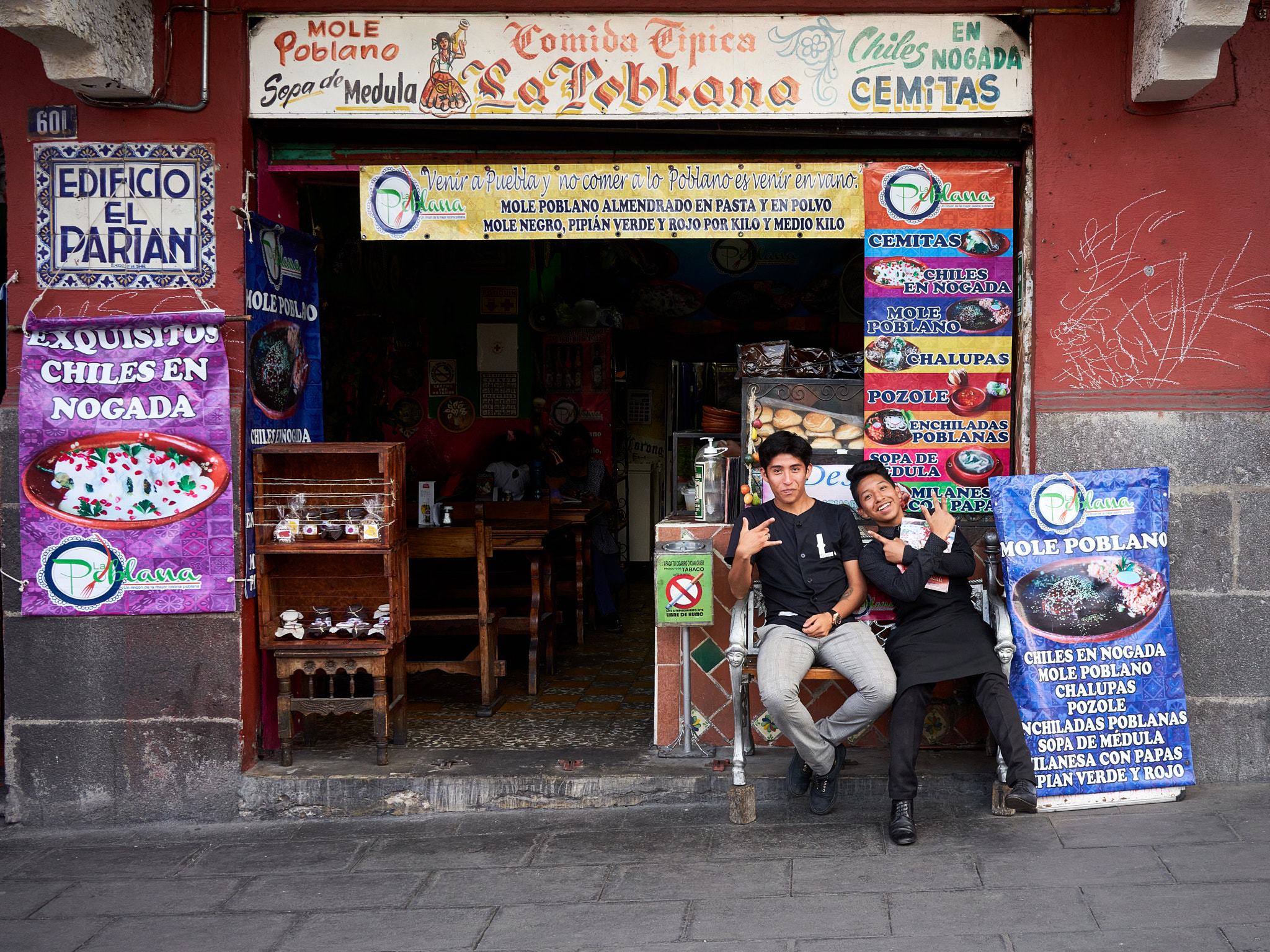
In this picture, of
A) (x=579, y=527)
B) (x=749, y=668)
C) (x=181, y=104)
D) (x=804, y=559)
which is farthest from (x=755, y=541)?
(x=579, y=527)

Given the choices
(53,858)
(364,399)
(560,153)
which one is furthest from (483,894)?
(364,399)

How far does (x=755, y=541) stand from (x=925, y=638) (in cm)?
81

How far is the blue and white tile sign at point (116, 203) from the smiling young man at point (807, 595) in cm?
271

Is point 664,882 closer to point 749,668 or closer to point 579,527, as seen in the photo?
point 749,668

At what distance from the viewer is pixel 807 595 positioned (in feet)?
14.9

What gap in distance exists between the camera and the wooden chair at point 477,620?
5.80 m

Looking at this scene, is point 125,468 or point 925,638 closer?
point 925,638

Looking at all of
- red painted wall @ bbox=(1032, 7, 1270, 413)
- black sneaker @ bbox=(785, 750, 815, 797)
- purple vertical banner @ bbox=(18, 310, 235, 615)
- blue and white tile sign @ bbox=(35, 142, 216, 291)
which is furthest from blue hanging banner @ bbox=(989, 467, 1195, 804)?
blue and white tile sign @ bbox=(35, 142, 216, 291)

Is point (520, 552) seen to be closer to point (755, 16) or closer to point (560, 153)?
point (560, 153)

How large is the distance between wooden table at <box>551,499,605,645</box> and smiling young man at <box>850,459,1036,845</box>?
2.96m

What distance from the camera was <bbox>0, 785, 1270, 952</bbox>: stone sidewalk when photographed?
11.2 feet

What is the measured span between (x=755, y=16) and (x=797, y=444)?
1890mm

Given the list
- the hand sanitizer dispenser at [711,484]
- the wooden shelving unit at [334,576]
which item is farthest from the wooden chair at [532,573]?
the hand sanitizer dispenser at [711,484]

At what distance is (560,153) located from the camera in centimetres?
484
